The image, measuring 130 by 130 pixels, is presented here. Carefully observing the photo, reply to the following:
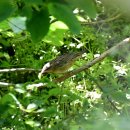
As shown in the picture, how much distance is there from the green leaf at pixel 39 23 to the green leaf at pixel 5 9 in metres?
0.03

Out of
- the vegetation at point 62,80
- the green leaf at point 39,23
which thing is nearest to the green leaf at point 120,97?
the vegetation at point 62,80

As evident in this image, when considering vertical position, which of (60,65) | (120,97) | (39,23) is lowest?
(60,65)

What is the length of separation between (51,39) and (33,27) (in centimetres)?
65

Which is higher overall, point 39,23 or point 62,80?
point 39,23

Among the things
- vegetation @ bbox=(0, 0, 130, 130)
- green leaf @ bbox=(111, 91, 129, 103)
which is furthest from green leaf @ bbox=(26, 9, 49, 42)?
green leaf @ bbox=(111, 91, 129, 103)

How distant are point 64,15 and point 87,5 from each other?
6cm

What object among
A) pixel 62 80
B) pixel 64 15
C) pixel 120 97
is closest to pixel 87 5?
pixel 64 15

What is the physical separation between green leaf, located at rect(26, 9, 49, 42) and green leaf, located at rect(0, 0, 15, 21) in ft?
0.10

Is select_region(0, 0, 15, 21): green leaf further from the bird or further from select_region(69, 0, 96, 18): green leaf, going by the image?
the bird

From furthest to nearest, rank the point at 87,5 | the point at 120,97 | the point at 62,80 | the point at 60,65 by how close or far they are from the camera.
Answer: the point at 60,65 → the point at 62,80 → the point at 120,97 → the point at 87,5

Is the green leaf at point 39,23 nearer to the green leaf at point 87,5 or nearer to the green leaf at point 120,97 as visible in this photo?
the green leaf at point 87,5

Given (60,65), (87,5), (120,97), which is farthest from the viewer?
(60,65)

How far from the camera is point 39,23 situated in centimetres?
49

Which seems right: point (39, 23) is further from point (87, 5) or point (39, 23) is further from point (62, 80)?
point (62, 80)
